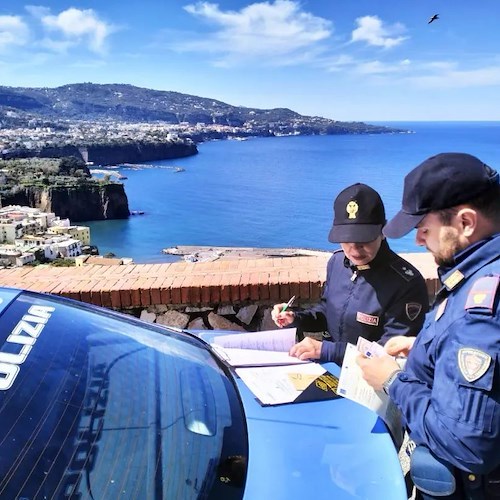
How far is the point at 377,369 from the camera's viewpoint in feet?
5.49

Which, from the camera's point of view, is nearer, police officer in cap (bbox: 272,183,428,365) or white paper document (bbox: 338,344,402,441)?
white paper document (bbox: 338,344,402,441)

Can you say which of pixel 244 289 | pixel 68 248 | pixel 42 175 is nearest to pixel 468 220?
pixel 244 289

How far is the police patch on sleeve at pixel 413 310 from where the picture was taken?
2182 mm

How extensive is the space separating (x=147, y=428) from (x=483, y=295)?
0.90 metres

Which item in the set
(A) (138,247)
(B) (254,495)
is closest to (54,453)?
(B) (254,495)

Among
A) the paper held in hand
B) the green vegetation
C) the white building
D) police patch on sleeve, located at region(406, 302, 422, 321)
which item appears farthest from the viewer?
the green vegetation

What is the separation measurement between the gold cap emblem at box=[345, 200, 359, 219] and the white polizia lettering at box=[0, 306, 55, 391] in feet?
4.18

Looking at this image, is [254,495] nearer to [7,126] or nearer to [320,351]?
[320,351]

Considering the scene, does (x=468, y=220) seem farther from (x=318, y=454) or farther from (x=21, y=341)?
(x=21, y=341)

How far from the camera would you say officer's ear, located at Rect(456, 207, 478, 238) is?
4.63ft

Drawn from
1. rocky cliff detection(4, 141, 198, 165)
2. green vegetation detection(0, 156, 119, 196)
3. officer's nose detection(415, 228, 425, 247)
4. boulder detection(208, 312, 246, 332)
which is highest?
officer's nose detection(415, 228, 425, 247)

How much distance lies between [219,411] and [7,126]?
196 meters

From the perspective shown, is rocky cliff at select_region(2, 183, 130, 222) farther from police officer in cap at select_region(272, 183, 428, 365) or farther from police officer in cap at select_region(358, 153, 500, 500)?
police officer in cap at select_region(358, 153, 500, 500)

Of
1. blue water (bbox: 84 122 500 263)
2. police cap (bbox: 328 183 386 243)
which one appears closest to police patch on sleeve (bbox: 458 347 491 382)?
police cap (bbox: 328 183 386 243)
